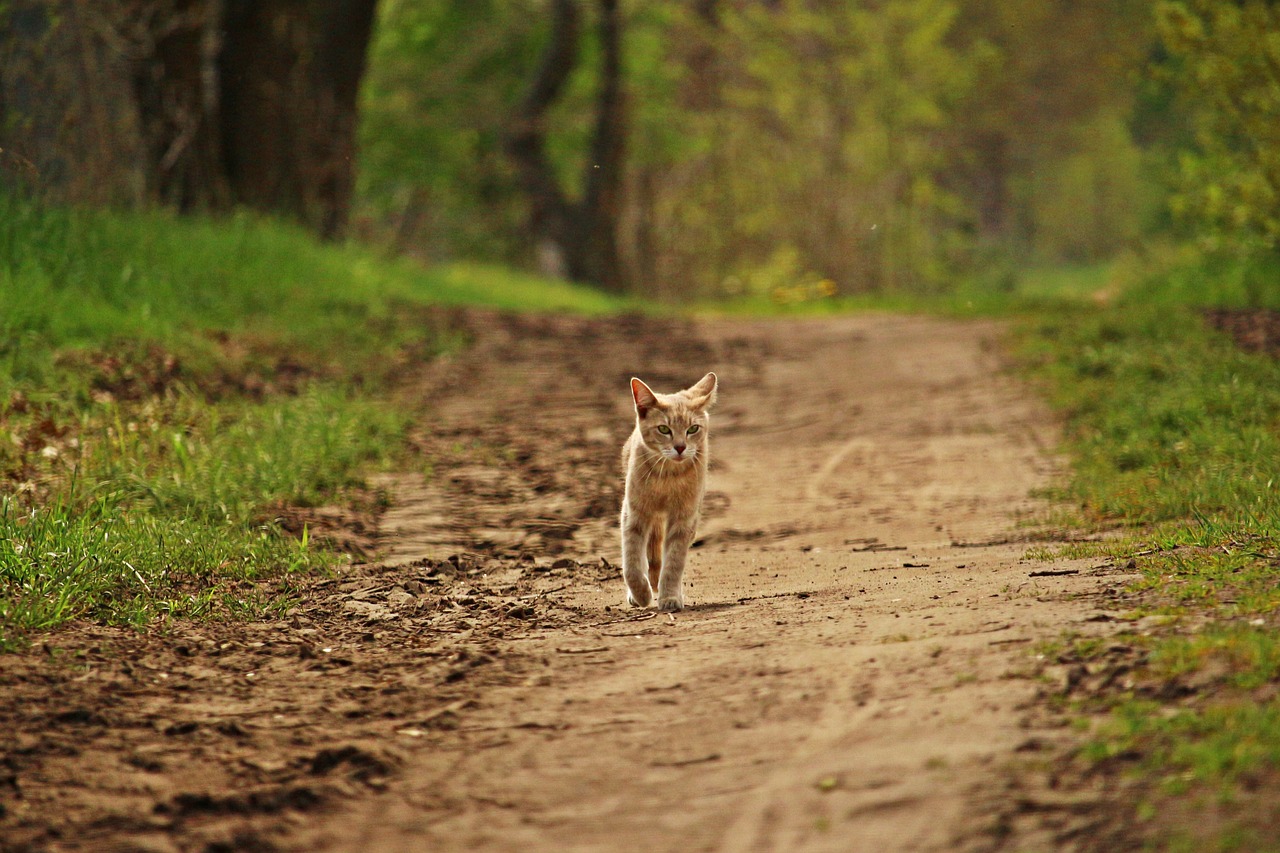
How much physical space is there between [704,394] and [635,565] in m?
0.88

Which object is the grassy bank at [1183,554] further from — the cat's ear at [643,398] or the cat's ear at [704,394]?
the cat's ear at [643,398]

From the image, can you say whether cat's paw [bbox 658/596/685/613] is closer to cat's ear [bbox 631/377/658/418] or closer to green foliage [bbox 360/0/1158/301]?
cat's ear [bbox 631/377/658/418]

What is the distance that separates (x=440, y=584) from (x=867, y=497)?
9.37 feet

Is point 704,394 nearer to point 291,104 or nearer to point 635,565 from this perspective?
point 635,565

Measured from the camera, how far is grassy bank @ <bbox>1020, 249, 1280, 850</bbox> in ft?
10.9

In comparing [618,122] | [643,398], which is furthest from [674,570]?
[618,122]

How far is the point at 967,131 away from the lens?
41.8 m

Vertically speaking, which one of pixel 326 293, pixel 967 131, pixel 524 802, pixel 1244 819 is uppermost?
pixel 967 131

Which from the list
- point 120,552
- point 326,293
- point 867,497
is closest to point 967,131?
point 326,293

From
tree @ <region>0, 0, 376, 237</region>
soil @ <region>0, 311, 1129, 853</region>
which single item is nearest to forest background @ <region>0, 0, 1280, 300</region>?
tree @ <region>0, 0, 376, 237</region>

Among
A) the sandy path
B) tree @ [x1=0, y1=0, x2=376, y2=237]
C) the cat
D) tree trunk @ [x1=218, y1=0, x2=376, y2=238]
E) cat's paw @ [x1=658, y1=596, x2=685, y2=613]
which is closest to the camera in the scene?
the sandy path

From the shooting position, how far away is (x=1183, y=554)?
5270mm

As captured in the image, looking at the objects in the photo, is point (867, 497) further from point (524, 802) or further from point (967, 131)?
point (967, 131)

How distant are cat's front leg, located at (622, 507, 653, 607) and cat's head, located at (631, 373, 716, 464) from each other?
1.14ft
